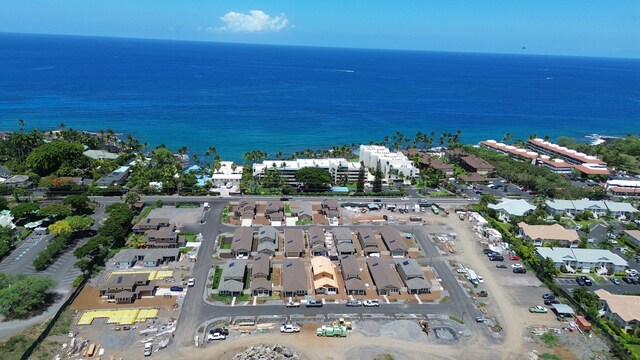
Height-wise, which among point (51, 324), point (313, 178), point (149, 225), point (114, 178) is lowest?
point (51, 324)

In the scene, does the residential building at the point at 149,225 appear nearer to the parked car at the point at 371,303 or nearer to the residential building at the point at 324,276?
the residential building at the point at 324,276

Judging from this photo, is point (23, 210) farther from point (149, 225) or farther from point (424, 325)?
point (424, 325)

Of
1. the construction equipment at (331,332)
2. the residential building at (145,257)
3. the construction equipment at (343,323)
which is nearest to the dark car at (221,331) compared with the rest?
the construction equipment at (331,332)

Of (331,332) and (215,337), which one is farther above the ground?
(331,332)

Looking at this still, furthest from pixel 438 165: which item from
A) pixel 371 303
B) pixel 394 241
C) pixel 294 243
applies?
pixel 371 303

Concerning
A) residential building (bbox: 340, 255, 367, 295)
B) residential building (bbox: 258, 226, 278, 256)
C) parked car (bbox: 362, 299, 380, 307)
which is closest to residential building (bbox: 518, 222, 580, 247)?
residential building (bbox: 340, 255, 367, 295)

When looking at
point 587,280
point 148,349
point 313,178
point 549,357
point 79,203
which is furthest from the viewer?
point 313,178

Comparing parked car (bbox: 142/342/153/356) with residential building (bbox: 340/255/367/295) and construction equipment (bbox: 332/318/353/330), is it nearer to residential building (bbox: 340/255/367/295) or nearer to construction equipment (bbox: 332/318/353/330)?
construction equipment (bbox: 332/318/353/330)

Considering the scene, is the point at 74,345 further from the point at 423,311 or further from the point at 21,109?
the point at 21,109
